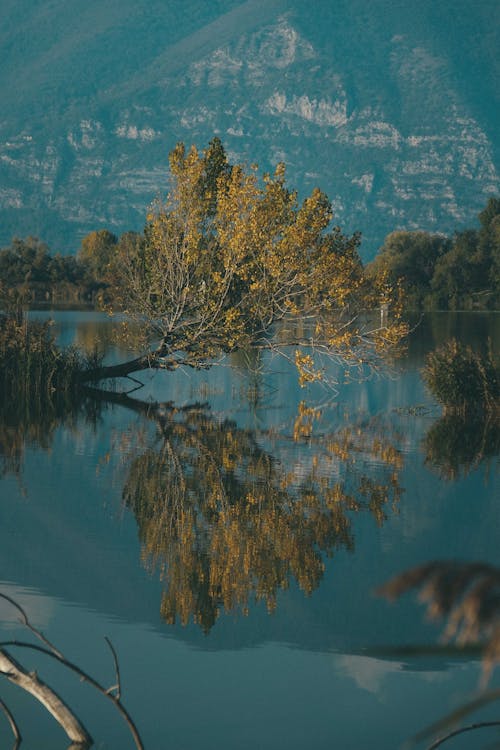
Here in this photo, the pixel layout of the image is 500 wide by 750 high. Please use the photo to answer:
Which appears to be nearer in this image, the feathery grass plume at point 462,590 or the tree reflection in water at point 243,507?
the feathery grass plume at point 462,590

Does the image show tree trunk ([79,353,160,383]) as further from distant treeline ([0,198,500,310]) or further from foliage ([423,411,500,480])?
distant treeline ([0,198,500,310])

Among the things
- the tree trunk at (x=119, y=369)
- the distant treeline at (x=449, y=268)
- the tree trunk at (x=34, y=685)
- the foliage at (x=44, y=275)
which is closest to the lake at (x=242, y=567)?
the tree trunk at (x=34, y=685)

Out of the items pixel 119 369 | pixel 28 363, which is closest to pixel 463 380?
pixel 119 369

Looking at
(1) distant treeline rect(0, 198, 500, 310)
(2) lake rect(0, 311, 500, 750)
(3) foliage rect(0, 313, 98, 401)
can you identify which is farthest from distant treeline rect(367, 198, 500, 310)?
(2) lake rect(0, 311, 500, 750)

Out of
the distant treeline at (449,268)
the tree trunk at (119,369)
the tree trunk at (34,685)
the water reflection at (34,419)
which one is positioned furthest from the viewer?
the distant treeline at (449,268)

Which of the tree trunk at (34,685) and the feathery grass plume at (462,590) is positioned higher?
the feathery grass plume at (462,590)

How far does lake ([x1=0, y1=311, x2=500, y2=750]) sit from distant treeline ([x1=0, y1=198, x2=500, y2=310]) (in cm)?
7462

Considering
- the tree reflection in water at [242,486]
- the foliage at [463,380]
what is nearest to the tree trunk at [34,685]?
the tree reflection in water at [242,486]

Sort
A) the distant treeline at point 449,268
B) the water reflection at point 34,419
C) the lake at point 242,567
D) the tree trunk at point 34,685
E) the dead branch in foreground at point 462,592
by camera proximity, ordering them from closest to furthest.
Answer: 1. the dead branch in foreground at point 462,592
2. the tree trunk at point 34,685
3. the lake at point 242,567
4. the water reflection at point 34,419
5. the distant treeline at point 449,268

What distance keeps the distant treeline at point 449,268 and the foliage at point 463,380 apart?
256 ft

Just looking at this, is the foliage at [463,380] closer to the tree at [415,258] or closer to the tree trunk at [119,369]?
the tree trunk at [119,369]

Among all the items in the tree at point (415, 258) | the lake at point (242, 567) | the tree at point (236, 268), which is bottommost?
the lake at point (242, 567)

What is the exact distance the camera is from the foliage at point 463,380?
23.5 metres

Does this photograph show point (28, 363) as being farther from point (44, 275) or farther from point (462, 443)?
point (44, 275)
